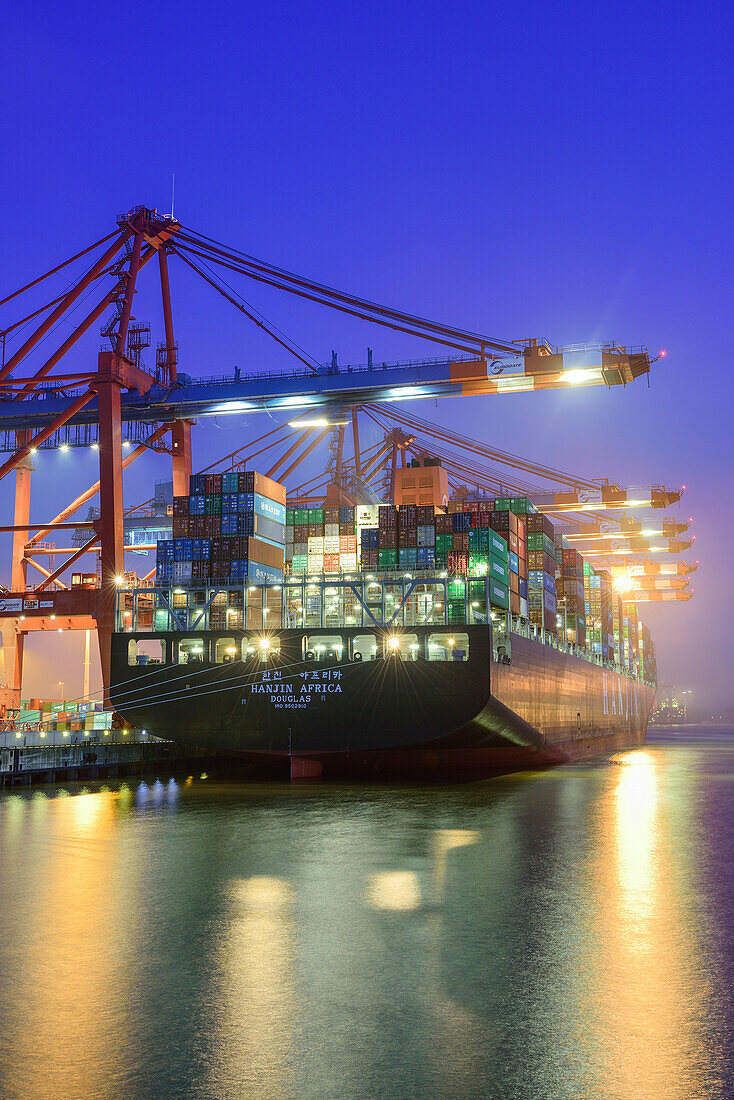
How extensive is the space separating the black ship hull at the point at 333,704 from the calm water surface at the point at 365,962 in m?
9.91

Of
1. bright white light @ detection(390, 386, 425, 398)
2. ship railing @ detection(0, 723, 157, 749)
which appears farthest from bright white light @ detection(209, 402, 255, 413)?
ship railing @ detection(0, 723, 157, 749)

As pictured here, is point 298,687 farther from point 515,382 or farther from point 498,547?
point 515,382

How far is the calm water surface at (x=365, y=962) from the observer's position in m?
6.38

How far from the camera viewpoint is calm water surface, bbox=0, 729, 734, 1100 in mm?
6379

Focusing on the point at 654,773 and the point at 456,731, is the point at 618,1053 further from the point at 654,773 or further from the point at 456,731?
the point at 654,773

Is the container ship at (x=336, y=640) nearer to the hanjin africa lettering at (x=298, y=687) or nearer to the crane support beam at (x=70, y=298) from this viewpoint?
the hanjin africa lettering at (x=298, y=687)

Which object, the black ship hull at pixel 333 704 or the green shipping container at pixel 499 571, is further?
the green shipping container at pixel 499 571

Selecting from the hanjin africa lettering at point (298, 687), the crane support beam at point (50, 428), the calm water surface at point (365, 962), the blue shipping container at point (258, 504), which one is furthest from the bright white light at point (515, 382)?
the calm water surface at point (365, 962)

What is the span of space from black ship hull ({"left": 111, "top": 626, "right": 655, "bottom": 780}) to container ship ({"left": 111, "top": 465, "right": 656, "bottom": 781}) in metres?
0.05

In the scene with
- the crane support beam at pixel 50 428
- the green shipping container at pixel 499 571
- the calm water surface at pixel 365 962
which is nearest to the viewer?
the calm water surface at pixel 365 962

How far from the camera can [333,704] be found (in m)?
29.7

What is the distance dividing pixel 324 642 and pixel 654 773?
17038 mm

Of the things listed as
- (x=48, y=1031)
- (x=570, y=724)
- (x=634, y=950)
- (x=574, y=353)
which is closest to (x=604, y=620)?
(x=570, y=724)

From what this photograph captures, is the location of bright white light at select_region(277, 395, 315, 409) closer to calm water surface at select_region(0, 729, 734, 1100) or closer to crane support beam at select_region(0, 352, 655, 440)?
crane support beam at select_region(0, 352, 655, 440)
